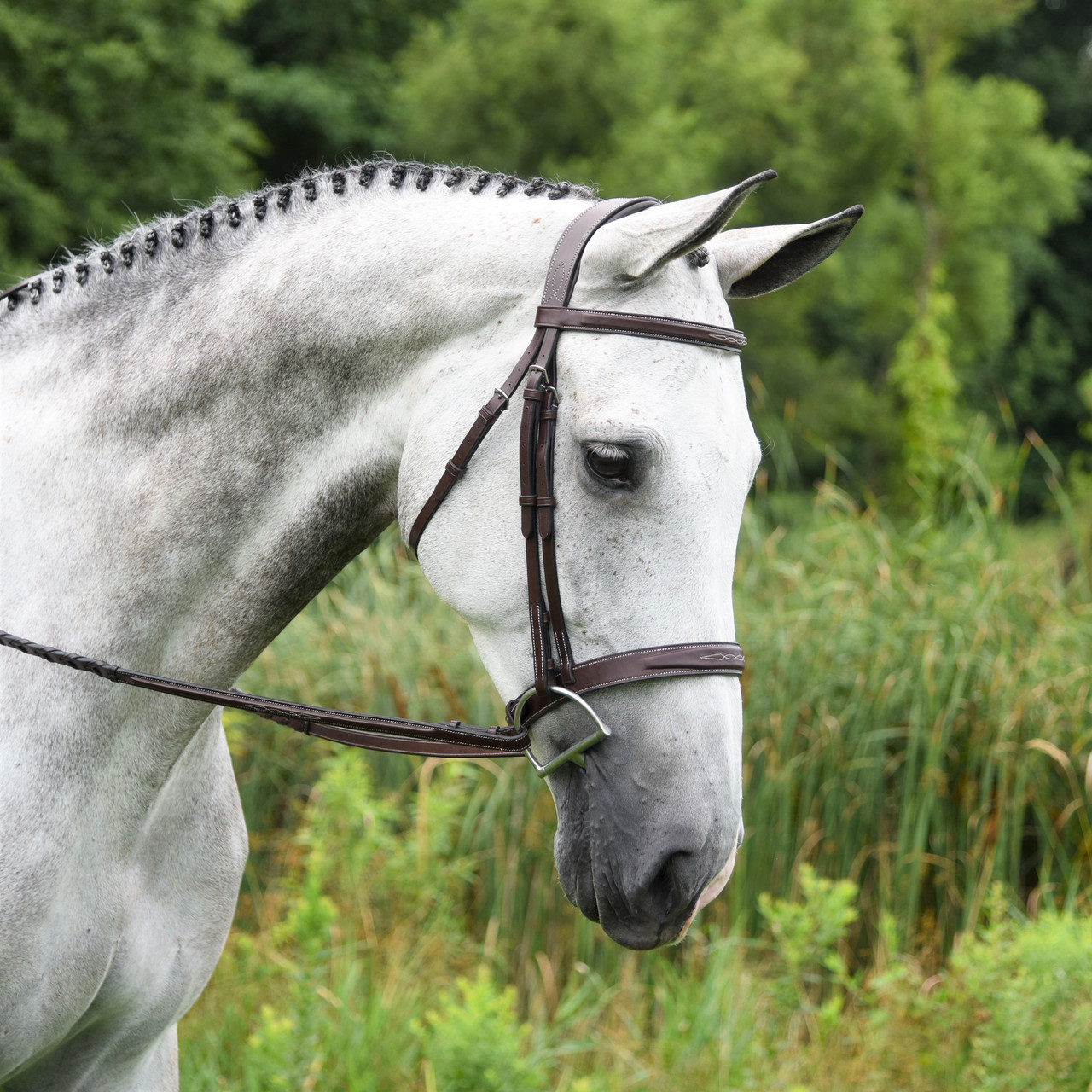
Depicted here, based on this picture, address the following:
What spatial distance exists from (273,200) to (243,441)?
445 mm

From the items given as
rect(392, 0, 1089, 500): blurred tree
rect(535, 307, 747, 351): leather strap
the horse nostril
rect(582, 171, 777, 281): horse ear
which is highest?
rect(392, 0, 1089, 500): blurred tree

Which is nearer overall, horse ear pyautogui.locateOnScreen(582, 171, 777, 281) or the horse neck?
horse ear pyautogui.locateOnScreen(582, 171, 777, 281)

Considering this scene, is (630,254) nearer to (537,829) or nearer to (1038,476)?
(537,829)

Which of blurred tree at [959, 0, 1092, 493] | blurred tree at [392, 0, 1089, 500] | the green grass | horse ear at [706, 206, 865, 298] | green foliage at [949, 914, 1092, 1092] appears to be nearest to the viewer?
horse ear at [706, 206, 865, 298]

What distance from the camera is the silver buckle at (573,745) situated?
1582mm

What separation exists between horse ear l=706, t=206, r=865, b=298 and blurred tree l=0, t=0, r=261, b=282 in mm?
12381

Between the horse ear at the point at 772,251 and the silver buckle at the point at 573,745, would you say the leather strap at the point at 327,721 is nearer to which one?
the silver buckle at the point at 573,745

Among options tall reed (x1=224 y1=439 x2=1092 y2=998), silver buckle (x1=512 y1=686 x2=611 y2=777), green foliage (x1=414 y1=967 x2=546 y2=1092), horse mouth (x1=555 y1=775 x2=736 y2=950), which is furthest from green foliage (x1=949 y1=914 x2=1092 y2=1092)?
silver buckle (x1=512 y1=686 x2=611 y2=777)

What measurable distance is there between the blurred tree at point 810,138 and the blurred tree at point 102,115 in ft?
13.0

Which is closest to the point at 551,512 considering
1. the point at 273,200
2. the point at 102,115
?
the point at 273,200

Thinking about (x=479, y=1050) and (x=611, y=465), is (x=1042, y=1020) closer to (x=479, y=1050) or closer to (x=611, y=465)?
(x=479, y=1050)

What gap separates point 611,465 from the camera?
1584 mm

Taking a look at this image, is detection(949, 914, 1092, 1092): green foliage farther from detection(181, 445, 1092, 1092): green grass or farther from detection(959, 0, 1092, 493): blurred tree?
detection(959, 0, 1092, 493): blurred tree

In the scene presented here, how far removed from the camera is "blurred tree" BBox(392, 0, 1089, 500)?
657 inches
